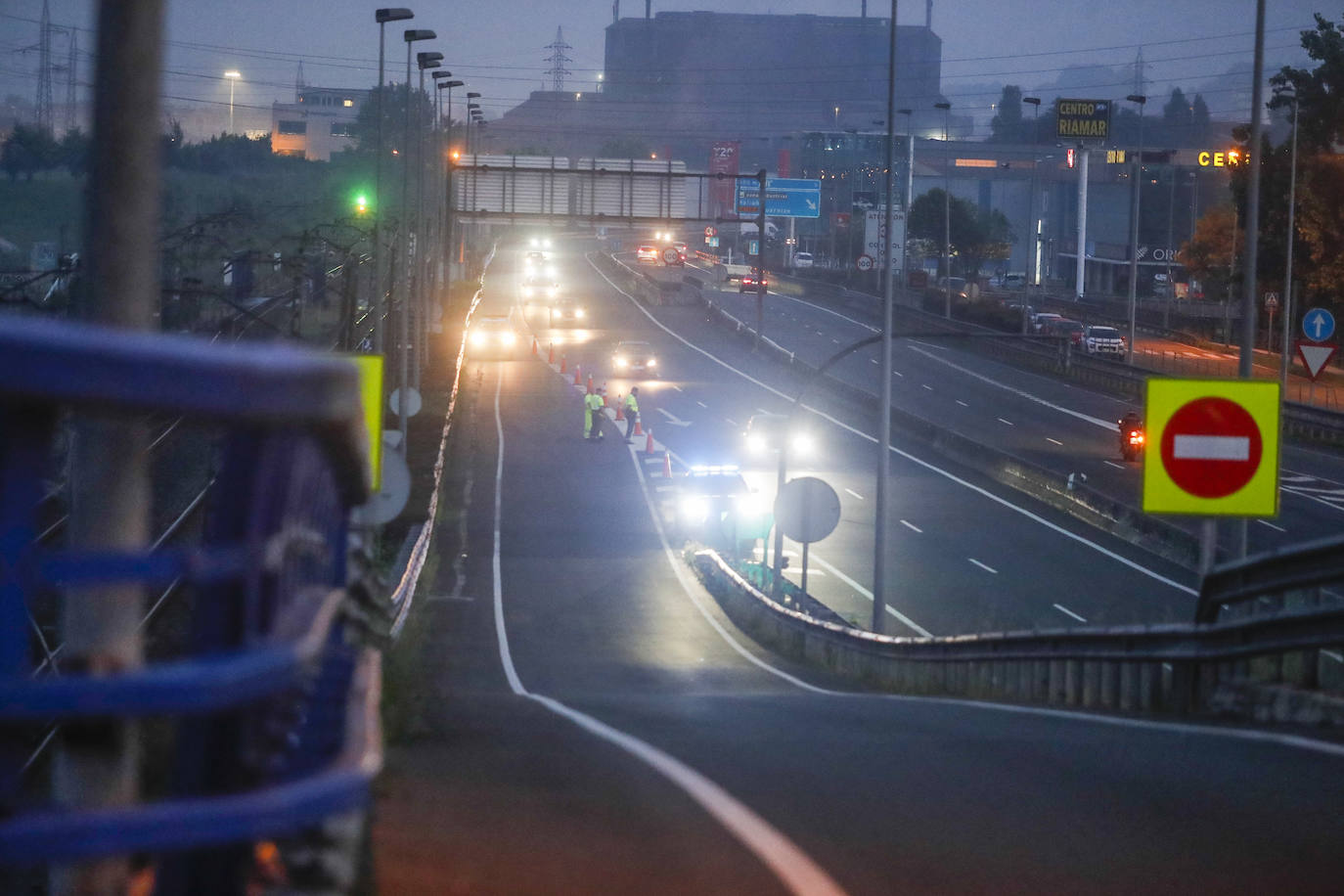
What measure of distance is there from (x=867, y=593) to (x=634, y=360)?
33.6 metres

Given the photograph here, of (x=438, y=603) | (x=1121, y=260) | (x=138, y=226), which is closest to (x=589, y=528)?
(x=438, y=603)

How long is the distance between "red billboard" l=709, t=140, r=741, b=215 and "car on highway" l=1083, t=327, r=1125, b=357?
705 inches

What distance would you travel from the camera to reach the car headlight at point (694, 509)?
1451 inches

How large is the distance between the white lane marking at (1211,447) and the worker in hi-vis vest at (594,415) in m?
34.2

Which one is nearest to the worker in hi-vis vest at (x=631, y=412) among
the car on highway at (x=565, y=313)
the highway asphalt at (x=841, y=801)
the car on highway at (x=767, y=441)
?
the car on highway at (x=767, y=441)

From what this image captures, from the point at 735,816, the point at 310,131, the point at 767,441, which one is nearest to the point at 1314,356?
the point at 767,441

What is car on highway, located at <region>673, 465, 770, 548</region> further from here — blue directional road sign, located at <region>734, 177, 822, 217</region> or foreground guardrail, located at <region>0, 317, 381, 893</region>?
blue directional road sign, located at <region>734, 177, 822, 217</region>

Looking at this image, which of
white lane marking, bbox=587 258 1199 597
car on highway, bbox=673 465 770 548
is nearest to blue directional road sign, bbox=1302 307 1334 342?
white lane marking, bbox=587 258 1199 597

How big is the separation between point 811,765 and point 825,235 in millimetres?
137382

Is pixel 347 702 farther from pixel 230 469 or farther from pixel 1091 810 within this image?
pixel 1091 810

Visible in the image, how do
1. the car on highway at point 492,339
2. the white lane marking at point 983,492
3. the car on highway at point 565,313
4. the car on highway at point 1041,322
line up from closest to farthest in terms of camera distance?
the white lane marking at point 983,492 < the car on highway at point 492,339 < the car on highway at point 1041,322 < the car on highway at point 565,313

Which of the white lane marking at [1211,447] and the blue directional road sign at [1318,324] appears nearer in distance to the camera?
the white lane marking at [1211,447]

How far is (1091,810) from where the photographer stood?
6.17 metres

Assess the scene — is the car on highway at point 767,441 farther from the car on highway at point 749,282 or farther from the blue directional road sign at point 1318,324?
the car on highway at point 749,282
